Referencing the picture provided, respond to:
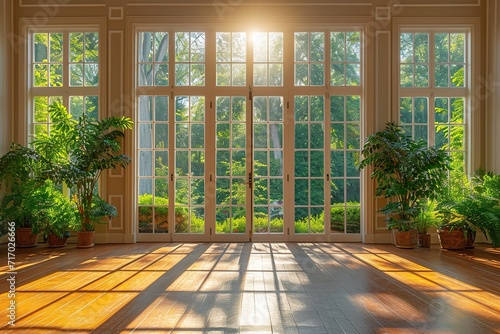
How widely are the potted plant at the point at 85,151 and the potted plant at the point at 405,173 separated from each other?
12.1 feet

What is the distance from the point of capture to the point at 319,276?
16.3 ft

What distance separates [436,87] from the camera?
25.6 feet

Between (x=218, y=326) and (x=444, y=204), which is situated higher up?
(x=444, y=204)

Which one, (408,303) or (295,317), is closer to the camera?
(295,317)

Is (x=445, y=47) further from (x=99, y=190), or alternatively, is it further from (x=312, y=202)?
(x=99, y=190)

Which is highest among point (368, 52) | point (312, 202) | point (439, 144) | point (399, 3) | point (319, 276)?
point (399, 3)

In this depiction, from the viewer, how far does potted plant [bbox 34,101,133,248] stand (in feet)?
23.1

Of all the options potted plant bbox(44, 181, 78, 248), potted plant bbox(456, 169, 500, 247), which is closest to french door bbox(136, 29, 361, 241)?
potted plant bbox(44, 181, 78, 248)

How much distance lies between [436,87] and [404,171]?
1753 mm

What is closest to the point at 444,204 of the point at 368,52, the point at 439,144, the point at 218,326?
the point at 439,144

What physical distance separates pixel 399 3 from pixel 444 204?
3231 mm

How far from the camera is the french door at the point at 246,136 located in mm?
7789

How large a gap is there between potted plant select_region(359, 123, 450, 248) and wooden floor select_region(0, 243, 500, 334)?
44 centimetres

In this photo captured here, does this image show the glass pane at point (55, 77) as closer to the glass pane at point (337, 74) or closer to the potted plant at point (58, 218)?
the potted plant at point (58, 218)
